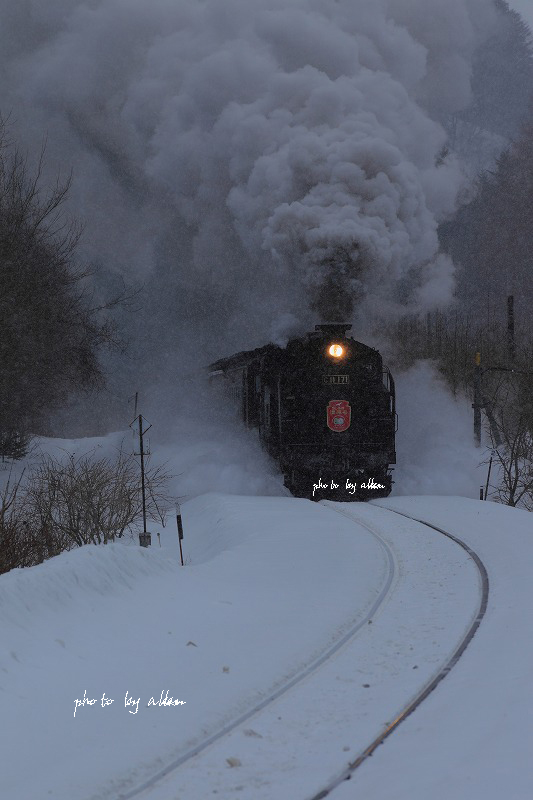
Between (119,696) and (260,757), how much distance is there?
1480 mm

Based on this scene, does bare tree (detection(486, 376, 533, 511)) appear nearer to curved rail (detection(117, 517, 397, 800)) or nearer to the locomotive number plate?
the locomotive number plate

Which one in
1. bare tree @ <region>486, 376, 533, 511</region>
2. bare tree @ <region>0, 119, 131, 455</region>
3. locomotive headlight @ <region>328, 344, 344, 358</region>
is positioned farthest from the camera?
bare tree @ <region>486, 376, 533, 511</region>

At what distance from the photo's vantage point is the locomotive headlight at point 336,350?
68.5 feet

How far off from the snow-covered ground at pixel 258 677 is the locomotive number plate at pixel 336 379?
8.92m

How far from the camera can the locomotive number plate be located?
2069 centimetres

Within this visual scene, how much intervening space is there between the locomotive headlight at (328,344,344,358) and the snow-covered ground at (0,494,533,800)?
928cm

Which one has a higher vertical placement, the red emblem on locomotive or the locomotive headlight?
the locomotive headlight

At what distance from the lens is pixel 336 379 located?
20766 millimetres

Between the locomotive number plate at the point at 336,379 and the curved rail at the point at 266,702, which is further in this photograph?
the locomotive number plate at the point at 336,379

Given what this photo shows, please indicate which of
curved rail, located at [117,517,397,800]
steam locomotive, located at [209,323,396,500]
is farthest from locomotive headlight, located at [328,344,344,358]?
curved rail, located at [117,517,397,800]

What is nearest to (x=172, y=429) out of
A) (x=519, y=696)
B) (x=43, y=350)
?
(x=43, y=350)

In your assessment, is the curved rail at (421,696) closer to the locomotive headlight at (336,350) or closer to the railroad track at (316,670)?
the railroad track at (316,670)

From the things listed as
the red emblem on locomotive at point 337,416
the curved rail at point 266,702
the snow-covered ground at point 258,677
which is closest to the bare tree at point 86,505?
the red emblem on locomotive at point 337,416

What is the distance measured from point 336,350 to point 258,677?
14512 mm
